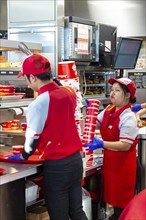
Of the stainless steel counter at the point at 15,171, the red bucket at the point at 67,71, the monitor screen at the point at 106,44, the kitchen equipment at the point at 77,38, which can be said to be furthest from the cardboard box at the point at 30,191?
the monitor screen at the point at 106,44

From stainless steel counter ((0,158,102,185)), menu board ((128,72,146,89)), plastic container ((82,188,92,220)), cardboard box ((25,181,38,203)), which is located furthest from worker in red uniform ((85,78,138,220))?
menu board ((128,72,146,89))

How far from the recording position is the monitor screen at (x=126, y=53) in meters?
5.50

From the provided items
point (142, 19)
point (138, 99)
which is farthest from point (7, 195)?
point (142, 19)

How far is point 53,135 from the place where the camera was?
277 centimetres

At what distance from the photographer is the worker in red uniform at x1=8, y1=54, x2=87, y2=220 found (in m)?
2.73

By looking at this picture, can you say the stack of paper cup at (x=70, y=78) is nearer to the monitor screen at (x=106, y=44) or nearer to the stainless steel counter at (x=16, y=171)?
the stainless steel counter at (x=16, y=171)

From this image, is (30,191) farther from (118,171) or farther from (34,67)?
(34,67)

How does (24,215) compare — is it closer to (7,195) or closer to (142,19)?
(7,195)

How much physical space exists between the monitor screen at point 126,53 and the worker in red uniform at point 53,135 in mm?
2754

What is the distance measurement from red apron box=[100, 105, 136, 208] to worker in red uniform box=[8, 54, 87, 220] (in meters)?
0.67

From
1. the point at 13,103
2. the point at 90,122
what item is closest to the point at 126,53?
the point at 90,122

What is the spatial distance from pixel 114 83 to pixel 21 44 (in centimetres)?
93

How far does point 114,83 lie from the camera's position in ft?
11.7

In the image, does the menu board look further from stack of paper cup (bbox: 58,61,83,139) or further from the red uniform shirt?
the red uniform shirt
